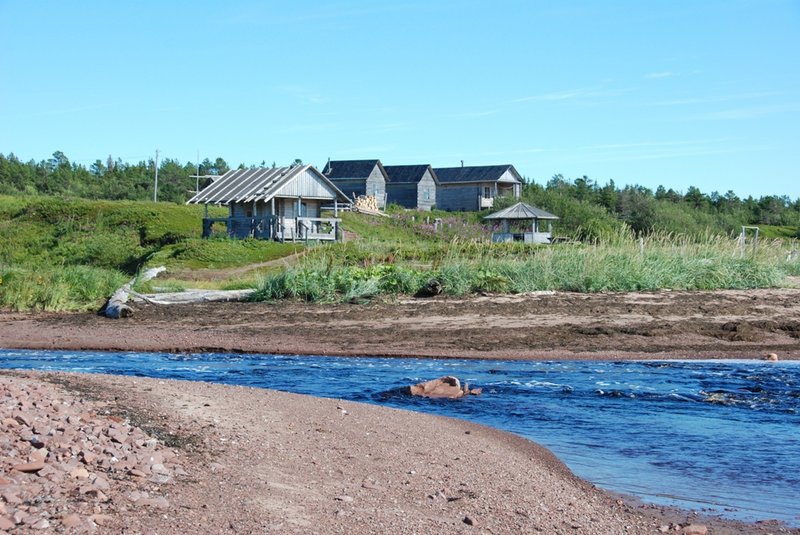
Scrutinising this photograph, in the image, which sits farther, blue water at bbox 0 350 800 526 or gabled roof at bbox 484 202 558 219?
gabled roof at bbox 484 202 558 219

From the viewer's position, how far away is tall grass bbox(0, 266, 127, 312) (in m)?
23.4

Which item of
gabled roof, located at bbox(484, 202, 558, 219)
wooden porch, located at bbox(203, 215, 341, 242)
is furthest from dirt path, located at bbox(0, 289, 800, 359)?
gabled roof, located at bbox(484, 202, 558, 219)

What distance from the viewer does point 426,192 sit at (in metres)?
73.3

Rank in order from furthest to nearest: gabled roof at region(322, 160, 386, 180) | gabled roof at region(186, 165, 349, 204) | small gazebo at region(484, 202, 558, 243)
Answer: gabled roof at region(322, 160, 386, 180) → small gazebo at region(484, 202, 558, 243) → gabled roof at region(186, 165, 349, 204)

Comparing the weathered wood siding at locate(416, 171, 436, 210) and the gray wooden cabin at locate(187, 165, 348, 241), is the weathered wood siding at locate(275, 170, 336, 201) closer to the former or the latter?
the gray wooden cabin at locate(187, 165, 348, 241)

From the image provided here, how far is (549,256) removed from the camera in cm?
2452

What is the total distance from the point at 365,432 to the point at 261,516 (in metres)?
3.15

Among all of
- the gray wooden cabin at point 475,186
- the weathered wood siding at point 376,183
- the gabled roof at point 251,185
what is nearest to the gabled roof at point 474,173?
the gray wooden cabin at point 475,186

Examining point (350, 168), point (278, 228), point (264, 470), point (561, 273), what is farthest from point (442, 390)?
point (350, 168)

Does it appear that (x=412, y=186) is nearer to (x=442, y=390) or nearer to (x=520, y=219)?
(x=520, y=219)

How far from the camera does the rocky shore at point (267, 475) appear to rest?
18.8 feet

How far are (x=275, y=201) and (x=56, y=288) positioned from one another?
20593 millimetres

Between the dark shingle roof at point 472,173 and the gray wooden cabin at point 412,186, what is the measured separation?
1661 millimetres

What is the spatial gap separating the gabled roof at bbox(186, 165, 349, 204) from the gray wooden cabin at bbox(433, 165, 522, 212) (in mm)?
27561
